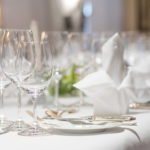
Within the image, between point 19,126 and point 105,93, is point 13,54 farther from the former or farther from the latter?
point 105,93

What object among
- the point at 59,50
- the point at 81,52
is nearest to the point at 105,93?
the point at 81,52

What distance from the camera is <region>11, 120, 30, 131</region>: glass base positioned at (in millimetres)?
1548

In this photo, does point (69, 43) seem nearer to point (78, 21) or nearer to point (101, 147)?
point (101, 147)

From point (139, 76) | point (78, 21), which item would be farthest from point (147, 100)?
point (78, 21)

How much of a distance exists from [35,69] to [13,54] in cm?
10

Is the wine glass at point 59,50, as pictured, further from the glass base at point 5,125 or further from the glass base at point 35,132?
the glass base at point 35,132

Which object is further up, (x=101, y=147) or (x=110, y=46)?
(x=110, y=46)

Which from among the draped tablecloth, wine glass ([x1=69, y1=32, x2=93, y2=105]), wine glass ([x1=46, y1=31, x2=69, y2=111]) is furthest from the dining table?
wine glass ([x1=69, y1=32, x2=93, y2=105])

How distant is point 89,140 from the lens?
1.34 meters

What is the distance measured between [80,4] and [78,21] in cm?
57

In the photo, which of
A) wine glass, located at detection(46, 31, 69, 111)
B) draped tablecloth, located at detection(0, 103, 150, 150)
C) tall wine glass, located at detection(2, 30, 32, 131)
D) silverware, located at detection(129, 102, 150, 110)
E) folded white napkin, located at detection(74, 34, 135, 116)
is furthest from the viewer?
wine glass, located at detection(46, 31, 69, 111)

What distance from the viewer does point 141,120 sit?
165 centimetres

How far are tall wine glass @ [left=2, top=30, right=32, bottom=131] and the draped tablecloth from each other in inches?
6.8

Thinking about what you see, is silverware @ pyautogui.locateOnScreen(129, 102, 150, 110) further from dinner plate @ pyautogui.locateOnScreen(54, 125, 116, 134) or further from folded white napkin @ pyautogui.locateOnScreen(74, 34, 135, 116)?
dinner plate @ pyautogui.locateOnScreen(54, 125, 116, 134)
